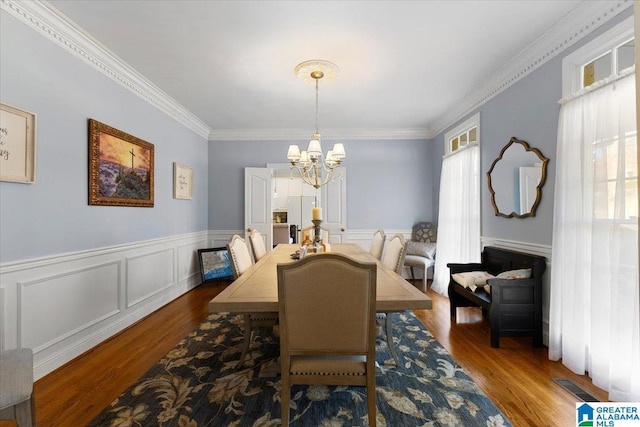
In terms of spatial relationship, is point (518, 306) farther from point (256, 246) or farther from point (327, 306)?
point (256, 246)

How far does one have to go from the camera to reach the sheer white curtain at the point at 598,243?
6.14ft

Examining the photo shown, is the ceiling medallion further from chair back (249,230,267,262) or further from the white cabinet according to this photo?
the white cabinet

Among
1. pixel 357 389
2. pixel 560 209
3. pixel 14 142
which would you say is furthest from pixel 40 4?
pixel 560 209

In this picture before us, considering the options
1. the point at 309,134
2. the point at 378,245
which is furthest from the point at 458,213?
the point at 309,134

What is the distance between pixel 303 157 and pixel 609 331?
2.89 m

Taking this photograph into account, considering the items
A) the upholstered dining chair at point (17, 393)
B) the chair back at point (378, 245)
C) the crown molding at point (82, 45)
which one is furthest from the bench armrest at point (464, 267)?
the crown molding at point (82, 45)

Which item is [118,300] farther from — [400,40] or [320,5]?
[400,40]

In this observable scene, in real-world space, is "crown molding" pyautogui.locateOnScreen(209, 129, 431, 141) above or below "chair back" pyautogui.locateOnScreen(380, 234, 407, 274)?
above

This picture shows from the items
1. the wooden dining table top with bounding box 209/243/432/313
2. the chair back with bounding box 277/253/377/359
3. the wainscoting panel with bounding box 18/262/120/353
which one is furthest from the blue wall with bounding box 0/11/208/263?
the chair back with bounding box 277/253/377/359

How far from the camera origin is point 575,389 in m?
2.01

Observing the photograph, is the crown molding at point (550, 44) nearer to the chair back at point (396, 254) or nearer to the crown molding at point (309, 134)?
the crown molding at point (309, 134)

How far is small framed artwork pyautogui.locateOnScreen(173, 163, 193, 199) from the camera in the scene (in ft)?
13.8

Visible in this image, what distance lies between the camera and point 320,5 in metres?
2.13

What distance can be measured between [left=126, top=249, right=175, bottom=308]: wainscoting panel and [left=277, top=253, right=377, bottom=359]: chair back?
254cm
